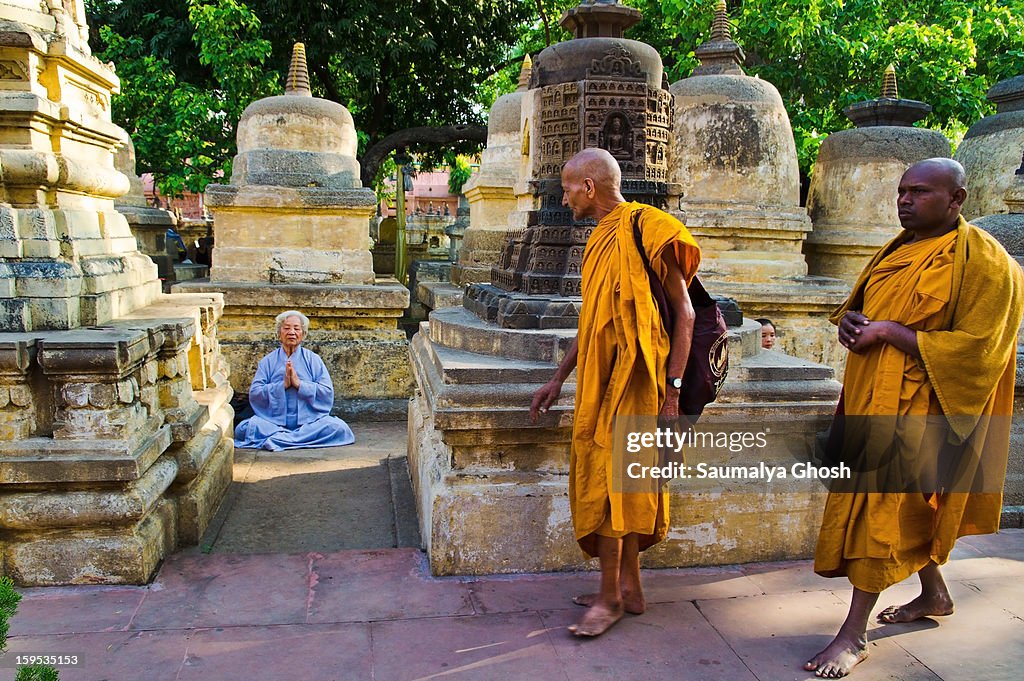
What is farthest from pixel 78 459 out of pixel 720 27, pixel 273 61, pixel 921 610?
pixel 273 61

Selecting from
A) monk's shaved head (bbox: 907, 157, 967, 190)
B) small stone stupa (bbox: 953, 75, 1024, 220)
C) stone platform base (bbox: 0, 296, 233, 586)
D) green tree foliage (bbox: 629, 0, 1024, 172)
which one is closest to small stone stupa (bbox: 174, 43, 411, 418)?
stone platform base (bbox: 0, 296, 233, 586)

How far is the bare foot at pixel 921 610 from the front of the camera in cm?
310

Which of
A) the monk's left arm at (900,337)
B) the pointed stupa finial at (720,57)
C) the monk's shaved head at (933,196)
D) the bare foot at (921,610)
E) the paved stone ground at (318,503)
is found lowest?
the paved stone ground at (318,503)

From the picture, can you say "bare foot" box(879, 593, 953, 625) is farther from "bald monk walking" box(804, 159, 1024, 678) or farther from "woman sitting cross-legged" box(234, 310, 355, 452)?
"woman sitting cross-legged" box(234, 310, 355, 452)

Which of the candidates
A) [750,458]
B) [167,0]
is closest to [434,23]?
[167,0]

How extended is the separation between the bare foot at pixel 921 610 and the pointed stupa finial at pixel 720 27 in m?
6.88

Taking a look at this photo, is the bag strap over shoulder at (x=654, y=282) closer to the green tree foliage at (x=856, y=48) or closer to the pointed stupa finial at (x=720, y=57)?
the pointed stupa finial at (x=720, y=57)

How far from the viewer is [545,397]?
327cm

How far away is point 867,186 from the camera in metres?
8.37

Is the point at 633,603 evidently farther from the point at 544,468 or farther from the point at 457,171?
the point at 457,171

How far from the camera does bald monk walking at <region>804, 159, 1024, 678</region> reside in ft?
8.91

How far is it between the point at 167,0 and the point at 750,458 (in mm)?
12471

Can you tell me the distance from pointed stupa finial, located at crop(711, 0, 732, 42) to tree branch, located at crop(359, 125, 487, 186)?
6507 millimetres

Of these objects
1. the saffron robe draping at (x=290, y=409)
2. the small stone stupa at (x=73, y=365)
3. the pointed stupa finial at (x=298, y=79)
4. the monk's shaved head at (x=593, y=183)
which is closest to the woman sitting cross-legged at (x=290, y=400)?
the saffron robe draping at (x=290, y=409)
